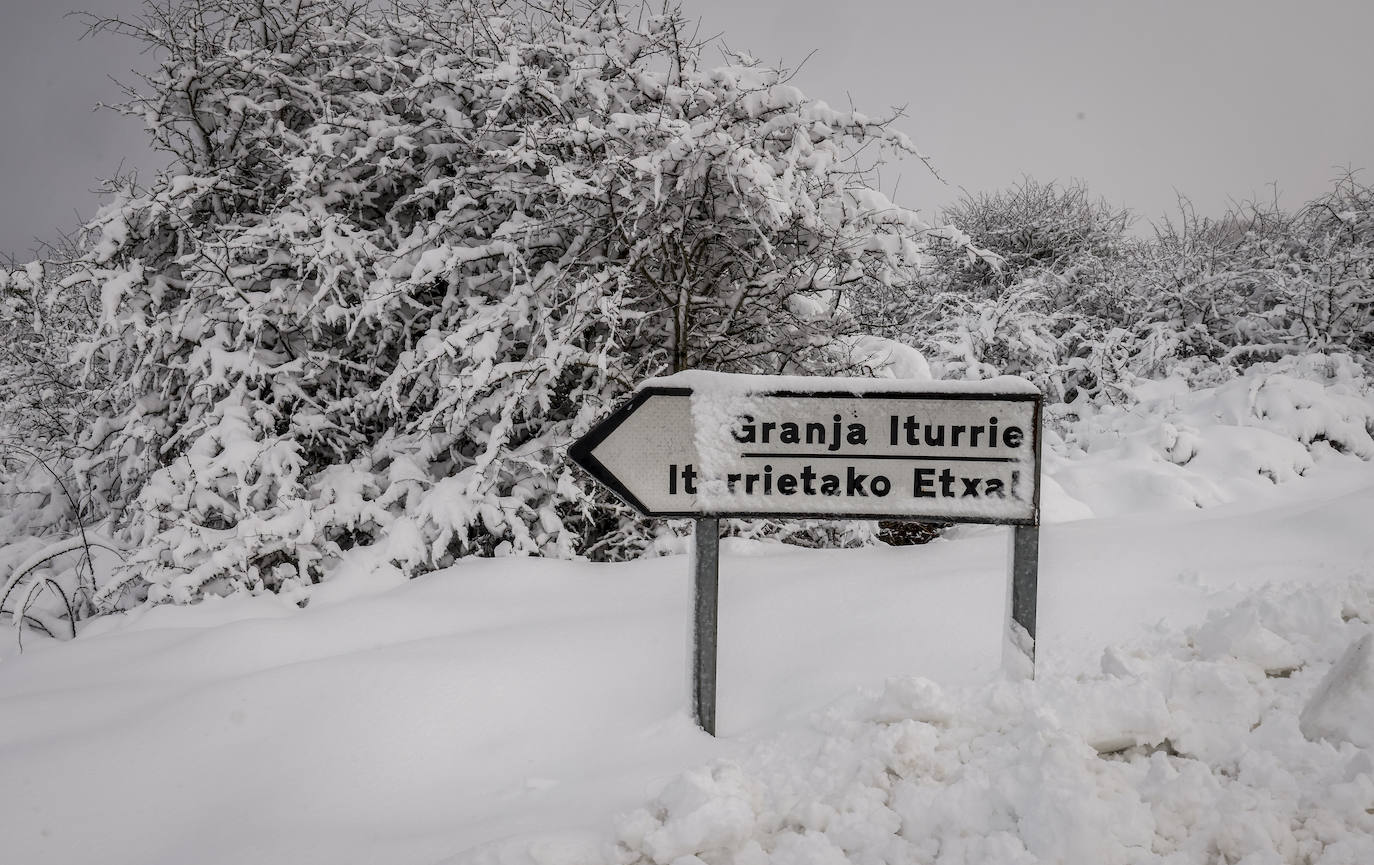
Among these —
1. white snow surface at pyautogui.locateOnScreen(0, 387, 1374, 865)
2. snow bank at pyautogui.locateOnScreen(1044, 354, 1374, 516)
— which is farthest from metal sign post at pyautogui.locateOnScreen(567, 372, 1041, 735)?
snow bank at pyautogui.locateOnScreen(1044, 354, 1374, 516)

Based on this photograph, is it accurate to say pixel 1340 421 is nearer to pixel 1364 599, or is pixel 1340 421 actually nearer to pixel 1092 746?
pixel 1364 599

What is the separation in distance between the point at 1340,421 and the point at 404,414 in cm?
810

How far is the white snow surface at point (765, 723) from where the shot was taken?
1541 millimetres

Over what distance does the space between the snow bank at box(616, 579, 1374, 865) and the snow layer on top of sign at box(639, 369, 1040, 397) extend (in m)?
0.82

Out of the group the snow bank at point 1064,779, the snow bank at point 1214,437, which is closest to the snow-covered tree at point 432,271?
the snow bank at point 1064,779

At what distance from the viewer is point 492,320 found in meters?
3.93

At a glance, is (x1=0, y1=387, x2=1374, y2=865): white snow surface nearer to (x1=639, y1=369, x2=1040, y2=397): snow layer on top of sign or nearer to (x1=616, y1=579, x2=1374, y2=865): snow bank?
(x1=616, y1=579, x2=1374, y2=865): snow bank

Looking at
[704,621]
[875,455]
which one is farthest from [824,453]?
[704,621]

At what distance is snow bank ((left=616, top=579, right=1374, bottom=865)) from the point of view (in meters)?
1.47

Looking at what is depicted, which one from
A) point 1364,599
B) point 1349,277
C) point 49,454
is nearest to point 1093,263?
Answer: point 1349,277

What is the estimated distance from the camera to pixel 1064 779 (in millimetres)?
1558

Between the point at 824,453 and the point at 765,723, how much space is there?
2.71 feet

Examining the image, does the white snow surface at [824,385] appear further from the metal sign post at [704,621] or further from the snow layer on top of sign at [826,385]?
the metal sign post at [704,621]

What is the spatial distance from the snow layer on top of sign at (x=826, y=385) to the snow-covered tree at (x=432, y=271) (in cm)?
164
